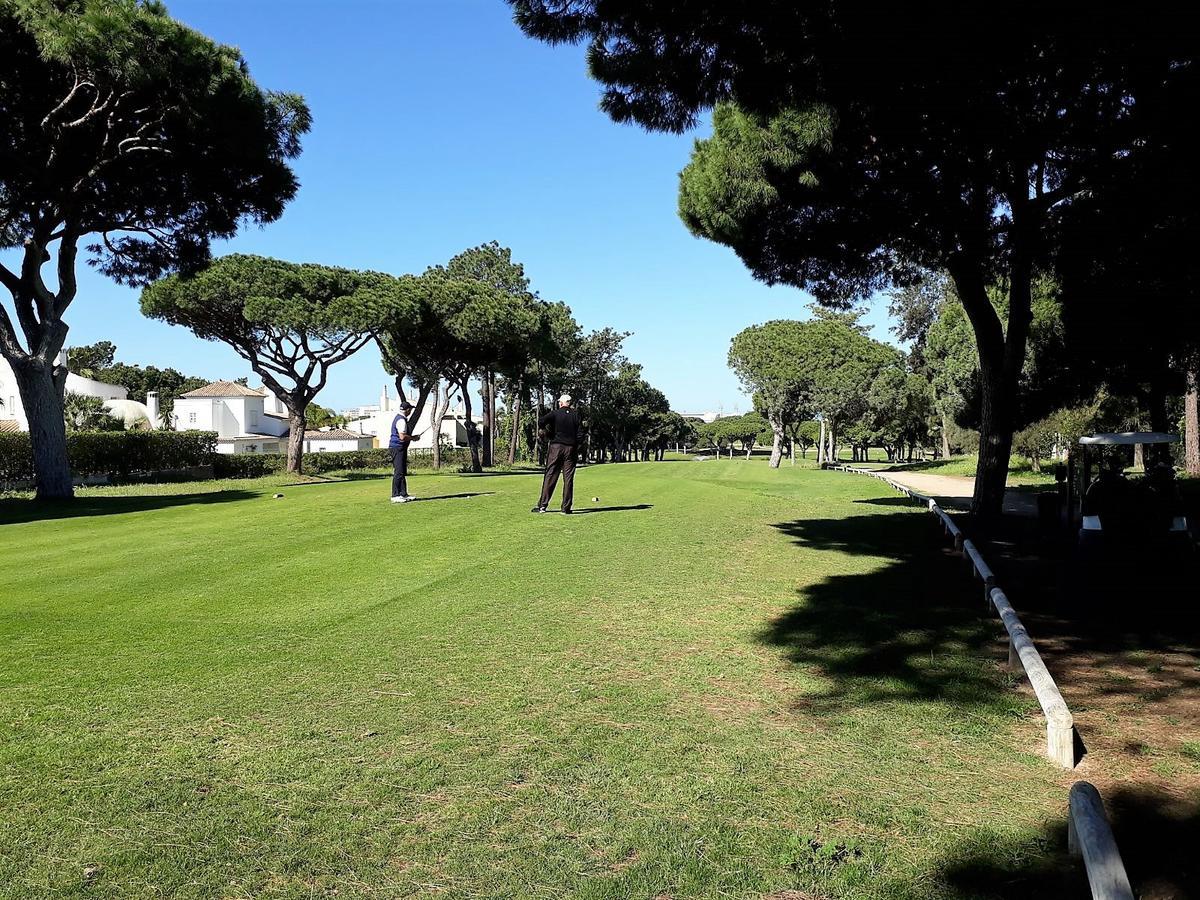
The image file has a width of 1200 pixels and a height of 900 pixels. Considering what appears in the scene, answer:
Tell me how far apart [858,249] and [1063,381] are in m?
21.8

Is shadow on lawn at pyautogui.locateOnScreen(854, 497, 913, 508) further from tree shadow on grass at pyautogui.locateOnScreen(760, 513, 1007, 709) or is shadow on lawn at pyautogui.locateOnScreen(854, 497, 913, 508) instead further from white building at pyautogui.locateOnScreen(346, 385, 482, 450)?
white building at pyautogui.locateOnScreen(346, 385, 482, 450)

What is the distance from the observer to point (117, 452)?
32562 mm

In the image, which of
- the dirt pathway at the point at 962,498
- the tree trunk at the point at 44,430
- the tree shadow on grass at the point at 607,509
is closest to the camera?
the tree shadow on grass at the point at 607,509

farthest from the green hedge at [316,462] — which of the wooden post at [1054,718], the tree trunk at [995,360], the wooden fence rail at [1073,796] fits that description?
the wooden post at [1054,718]

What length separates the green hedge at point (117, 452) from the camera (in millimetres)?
27219

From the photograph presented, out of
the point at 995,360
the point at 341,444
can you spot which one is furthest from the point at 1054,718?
the point at 341,444

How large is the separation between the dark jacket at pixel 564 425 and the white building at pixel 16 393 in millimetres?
39892

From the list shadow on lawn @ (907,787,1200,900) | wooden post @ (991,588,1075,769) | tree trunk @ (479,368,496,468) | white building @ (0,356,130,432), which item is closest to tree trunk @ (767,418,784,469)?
tree trunk @ (479,368,496,468)

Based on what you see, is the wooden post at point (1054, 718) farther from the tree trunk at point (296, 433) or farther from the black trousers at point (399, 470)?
the tree trunk at point (296, 433)

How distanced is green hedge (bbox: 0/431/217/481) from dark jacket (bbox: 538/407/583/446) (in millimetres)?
20866

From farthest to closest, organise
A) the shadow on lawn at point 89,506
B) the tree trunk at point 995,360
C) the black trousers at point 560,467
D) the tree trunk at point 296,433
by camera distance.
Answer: the tree trunk at point 296,433, the shadow on lawn at point 89,506, the black trousers at point 560,467, the tree trunk at point 995,360

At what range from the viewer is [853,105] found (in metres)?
9.46

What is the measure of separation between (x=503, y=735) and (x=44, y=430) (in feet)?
63.1

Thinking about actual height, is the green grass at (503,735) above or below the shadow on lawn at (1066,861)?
above
